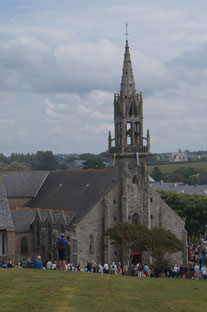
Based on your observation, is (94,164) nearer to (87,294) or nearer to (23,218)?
(23,218)

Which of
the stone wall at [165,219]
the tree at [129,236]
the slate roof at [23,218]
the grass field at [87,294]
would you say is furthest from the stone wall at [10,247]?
the grass field at [87,294]

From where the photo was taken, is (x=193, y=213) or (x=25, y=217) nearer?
(x=25, y=217)

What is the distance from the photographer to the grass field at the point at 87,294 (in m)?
25.2

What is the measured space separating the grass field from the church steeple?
30.9m

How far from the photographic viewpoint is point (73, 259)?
60.7m

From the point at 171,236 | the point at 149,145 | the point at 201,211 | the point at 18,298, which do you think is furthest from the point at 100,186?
the point at 18,298

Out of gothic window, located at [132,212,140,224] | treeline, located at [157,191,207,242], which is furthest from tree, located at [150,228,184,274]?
treeline, located at [157,191,207,242]

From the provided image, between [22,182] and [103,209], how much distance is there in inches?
769

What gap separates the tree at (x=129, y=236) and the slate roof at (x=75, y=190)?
16.9 feet

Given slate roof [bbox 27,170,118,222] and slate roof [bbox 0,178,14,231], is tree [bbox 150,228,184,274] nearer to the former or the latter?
slate roof [bbox 27,170,118,222]

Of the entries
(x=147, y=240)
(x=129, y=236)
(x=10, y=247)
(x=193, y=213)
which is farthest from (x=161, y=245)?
(x=193, y=213)

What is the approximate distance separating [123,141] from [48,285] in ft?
120

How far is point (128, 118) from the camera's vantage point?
65000 millimetres

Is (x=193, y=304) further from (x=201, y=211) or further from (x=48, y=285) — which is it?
(x=201, y=211)
